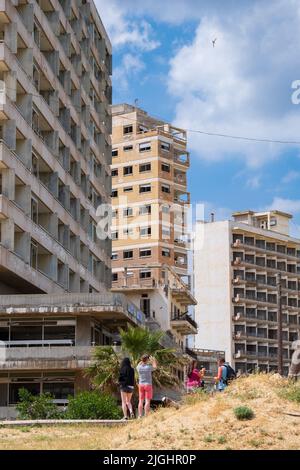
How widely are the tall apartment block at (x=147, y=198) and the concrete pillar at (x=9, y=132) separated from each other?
3992 cm

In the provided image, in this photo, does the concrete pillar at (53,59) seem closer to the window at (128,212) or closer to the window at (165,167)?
the window at (165,167)

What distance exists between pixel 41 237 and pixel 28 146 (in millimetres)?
4821

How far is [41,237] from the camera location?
151 feet

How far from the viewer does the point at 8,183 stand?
41.0m

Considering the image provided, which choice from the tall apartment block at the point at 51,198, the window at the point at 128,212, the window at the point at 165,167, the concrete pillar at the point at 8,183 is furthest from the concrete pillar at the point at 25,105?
the window at the point at 128,212

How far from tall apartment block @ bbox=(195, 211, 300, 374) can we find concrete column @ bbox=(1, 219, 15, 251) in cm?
6630

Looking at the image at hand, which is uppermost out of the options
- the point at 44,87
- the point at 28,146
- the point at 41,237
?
→ the point at 44,87

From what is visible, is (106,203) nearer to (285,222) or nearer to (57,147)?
(57,147)

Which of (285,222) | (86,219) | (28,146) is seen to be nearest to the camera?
(28,146)

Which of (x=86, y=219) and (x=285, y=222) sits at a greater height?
(x=285, y=222)

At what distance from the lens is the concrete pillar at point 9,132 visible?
41.7 m

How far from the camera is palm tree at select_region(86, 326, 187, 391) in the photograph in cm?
3222

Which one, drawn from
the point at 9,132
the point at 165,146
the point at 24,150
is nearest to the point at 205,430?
the point at 9,132

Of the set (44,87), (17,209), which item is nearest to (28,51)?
(44,87)
